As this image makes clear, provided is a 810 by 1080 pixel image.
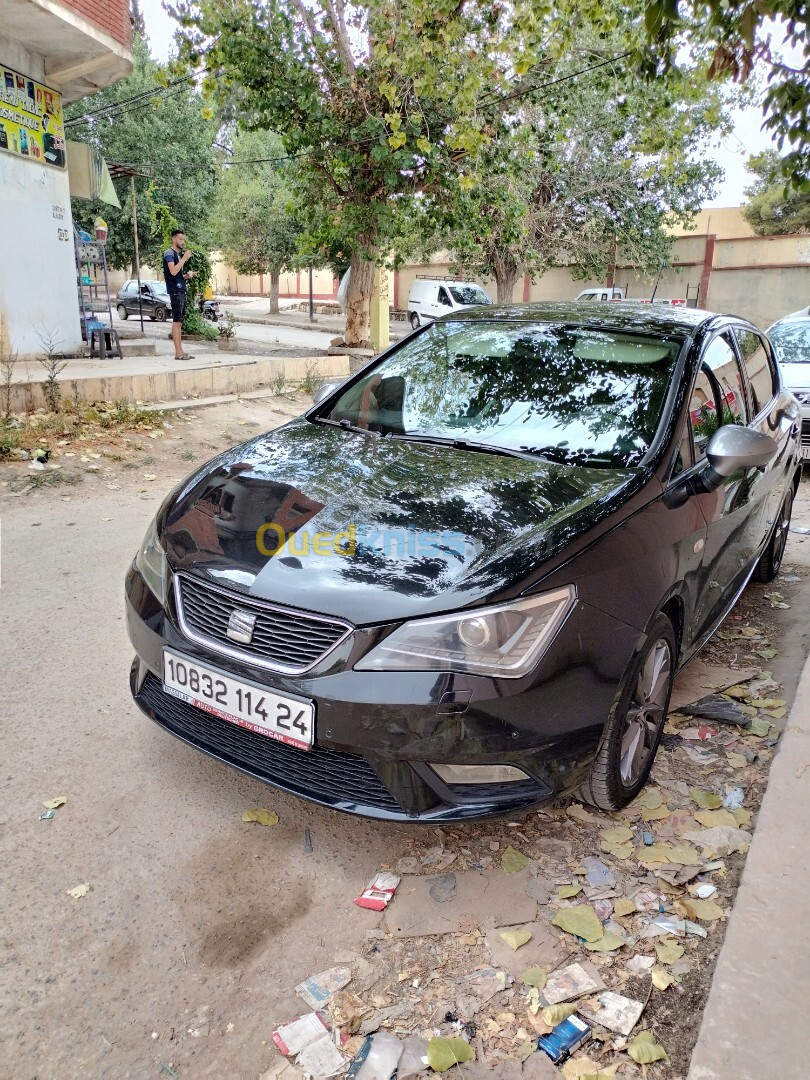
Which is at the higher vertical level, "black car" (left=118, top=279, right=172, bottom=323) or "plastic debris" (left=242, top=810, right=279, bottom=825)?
"black car" (left=118, top=279, right=172, bottom=323)

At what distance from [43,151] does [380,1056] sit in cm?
1155

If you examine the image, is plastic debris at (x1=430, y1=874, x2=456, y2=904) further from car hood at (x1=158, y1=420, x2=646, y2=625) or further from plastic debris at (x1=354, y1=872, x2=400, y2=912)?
car hood at (x1=158, y1=420, x2=646, y2=625)

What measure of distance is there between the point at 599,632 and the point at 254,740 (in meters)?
1.04

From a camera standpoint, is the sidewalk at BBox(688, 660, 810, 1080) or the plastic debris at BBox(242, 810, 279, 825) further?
the plastic debris at BBox(242, 810, 279, 825)

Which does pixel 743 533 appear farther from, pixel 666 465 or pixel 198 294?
pixel 198 294

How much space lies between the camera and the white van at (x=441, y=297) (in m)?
24.9

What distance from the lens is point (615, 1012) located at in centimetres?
192

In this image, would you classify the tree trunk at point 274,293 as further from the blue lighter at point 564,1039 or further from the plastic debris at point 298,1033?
the blue lighter at point 564,1039

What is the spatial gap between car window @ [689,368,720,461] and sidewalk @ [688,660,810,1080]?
128 cm

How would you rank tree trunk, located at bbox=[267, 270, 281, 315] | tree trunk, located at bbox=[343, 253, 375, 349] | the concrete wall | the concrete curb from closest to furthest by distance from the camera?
the concrete curb, the concrete wall, tree trunk, located at bbox=[343, 253, 375, 349], tree trunk, located at bbox=[267, 270, 281, 315]

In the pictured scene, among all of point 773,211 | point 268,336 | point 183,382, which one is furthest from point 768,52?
point 773,211

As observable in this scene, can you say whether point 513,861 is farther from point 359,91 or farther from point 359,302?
point 359,302

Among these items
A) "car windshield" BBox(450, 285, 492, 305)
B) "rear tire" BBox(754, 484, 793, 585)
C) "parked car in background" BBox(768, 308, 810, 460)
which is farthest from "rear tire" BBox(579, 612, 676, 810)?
"car windshield" BBox(450, 285, 492, 305)

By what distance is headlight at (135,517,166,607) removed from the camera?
8.19ft
